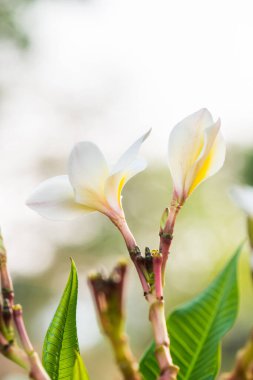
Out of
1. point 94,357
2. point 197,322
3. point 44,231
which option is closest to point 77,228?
point 44,231

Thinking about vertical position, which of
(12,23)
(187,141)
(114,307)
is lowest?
(114,307)

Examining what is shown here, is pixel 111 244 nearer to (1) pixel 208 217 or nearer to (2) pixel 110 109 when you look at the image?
(1) pixel 208 217

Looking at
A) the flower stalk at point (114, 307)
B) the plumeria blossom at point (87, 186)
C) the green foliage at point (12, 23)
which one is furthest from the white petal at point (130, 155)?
the green foliage at point (12, 23)

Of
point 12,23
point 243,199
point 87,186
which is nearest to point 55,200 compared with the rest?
point 87,186

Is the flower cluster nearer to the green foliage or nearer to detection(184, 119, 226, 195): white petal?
detection(184, 119, 226, 195): white petal

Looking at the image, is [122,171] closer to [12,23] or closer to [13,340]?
[13,340]

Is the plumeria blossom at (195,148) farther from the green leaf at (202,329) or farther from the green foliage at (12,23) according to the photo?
the green foliage at (12,23)
